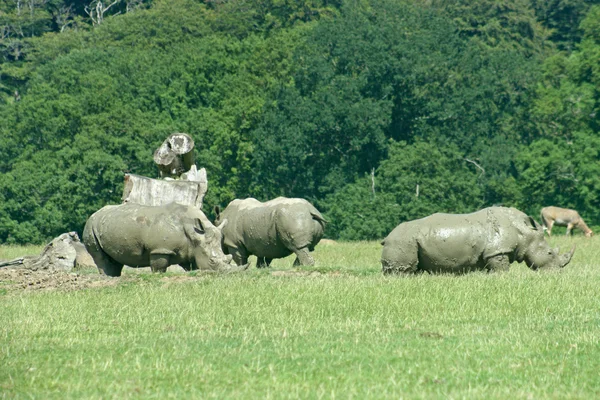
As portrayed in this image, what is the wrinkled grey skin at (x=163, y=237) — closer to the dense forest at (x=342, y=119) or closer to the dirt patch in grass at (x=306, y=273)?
the dirt patch in grass at (x=306, y=273)

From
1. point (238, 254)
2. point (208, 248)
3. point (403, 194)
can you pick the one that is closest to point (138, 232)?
point (208, 248)

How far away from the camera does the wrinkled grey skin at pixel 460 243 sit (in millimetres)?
22078

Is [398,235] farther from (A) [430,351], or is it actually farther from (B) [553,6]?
(B) [553,6]

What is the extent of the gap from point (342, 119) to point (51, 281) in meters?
39.4

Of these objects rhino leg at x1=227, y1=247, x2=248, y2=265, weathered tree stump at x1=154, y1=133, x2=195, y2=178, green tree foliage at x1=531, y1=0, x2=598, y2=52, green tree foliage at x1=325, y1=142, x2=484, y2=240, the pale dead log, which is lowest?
green tree foliage at x1=325, y1=142, x2=484, y2=240

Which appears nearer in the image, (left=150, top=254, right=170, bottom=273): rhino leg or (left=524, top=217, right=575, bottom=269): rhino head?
(left=524, top=217, right=575, bottom=269): rhino head

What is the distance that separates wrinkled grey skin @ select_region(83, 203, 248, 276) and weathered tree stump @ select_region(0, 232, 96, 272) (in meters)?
2.93

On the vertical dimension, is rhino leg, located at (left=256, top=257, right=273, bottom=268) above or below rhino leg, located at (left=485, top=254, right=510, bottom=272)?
below

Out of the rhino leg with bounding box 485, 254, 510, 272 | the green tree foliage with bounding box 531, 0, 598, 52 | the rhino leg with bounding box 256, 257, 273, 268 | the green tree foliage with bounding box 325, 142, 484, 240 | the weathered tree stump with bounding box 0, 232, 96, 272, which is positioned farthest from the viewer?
the green tree foliage with bounding box 531, 0, 598, 52

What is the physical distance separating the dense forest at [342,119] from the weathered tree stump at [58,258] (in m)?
27.8

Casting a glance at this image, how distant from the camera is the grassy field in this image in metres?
12.2

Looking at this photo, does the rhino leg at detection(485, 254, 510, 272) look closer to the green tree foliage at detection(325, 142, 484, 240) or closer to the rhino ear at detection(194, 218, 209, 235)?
the rhino ear at detection(194, 218, 209, 235)

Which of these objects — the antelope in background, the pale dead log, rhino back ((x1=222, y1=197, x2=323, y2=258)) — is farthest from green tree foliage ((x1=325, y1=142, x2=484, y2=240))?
the pale dead log

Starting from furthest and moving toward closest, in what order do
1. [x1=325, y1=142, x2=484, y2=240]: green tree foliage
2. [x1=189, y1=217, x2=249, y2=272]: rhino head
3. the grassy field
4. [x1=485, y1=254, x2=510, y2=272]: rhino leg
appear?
[x1=325, y1=142, x2=484, y2=240]: green tree foliage → [x1=189, y1=217, x2=249, y2=272]: rhino head → [x1=485, y1=254, x2=510, y2=272]: rhino leg → the grassy field
